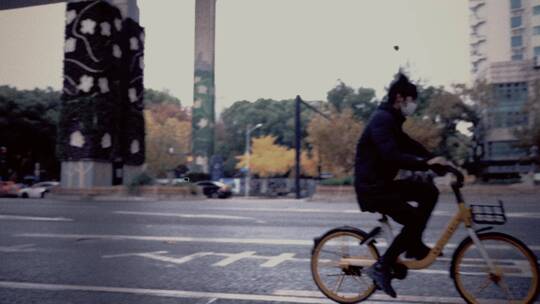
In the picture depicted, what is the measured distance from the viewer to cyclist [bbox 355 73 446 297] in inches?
150

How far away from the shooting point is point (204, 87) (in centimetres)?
5166

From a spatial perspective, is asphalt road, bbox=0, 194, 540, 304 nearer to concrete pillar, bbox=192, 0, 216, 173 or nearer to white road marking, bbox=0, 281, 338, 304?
white road marking, bbox=0, 281, 338, 304

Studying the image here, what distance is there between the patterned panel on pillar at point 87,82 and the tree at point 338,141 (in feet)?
47.9

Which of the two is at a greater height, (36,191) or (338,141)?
(338,141)

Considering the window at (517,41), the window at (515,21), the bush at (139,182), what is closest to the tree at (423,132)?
the bush at (139,182)

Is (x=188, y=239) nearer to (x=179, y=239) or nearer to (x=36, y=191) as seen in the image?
(x=179, y=239)

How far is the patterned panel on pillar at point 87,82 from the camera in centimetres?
3275

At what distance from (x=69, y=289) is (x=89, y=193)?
83.6 ft

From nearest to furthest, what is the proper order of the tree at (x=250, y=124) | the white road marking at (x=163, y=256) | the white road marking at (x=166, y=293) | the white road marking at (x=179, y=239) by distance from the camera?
the white road marking at (x=166, y=293), the white road marking at (x=163, y=256), the white road marking at (x=179, y=239), the tree at (x=250, y=124)

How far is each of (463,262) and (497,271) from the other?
248 millimetres

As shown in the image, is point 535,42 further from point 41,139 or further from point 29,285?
point 29,285

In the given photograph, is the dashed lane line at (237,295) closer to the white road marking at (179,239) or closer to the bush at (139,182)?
the white road marking at (179,239)

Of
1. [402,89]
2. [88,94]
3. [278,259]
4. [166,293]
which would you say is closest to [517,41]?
[88,94]

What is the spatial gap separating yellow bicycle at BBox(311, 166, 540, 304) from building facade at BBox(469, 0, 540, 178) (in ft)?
114
